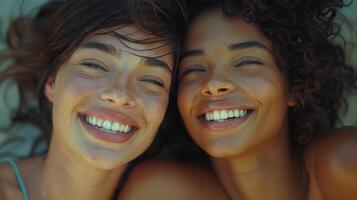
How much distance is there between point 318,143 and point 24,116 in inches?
51.9

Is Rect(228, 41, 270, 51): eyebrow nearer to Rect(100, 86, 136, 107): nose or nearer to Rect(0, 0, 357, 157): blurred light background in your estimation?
Rect(100, 86, 136, 107): nose

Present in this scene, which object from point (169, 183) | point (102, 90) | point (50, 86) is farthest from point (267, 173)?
point (50, 86)

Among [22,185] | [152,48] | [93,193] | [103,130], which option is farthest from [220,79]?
[22,185]

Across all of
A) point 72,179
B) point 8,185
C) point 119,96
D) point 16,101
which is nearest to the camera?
point 119,96

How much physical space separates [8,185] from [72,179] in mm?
287

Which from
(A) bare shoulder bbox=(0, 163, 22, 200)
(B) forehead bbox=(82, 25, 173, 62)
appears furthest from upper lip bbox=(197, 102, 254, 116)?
(A) bare shoulder bbox=(0, 163, 22, 200)

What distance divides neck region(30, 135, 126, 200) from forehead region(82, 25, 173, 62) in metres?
0.43

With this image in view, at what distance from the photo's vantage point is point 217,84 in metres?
2.46

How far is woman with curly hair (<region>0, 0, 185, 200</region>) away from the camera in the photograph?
8.07 feet

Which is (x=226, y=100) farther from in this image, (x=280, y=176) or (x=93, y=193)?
(x=93, y=193)

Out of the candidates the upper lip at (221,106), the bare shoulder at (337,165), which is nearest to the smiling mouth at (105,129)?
the upper lip at (221,106)

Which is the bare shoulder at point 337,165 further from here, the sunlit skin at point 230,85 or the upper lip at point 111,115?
the upper lip at point 111,115

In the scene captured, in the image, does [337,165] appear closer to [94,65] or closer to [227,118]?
[227,118]

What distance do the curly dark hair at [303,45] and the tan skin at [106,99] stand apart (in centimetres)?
31
